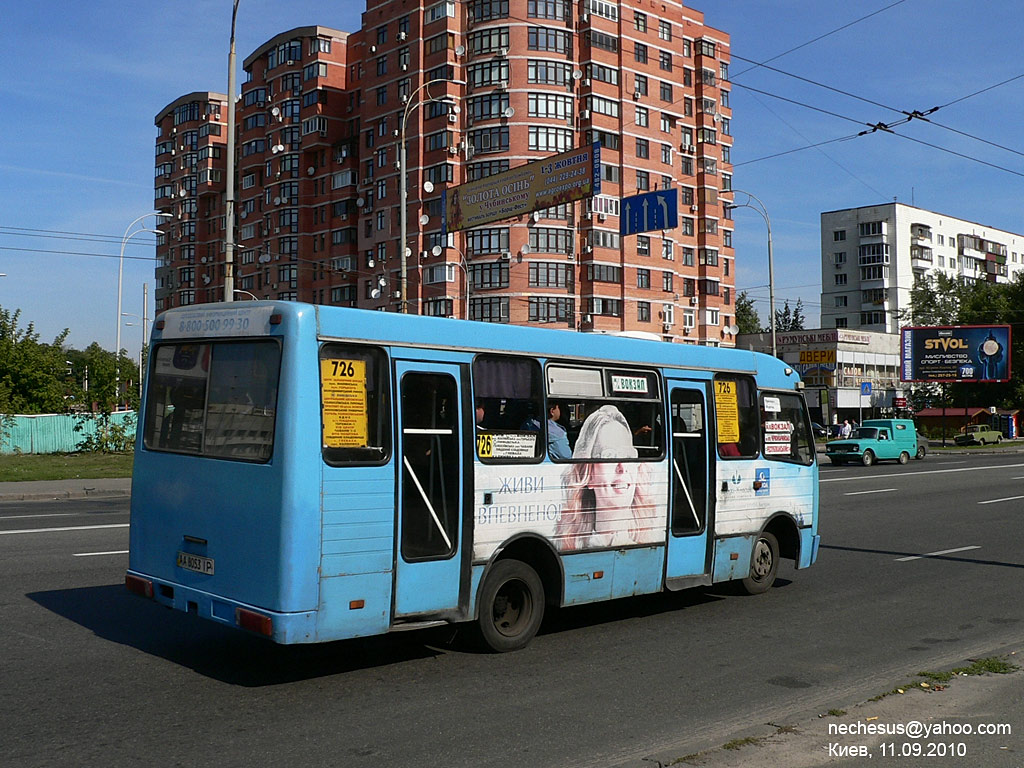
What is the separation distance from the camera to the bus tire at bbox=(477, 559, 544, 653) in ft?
24.9

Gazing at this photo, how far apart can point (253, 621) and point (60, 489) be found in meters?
17.8

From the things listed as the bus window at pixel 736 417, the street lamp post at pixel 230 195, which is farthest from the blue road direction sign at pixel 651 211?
the bus window at pixel 736 417

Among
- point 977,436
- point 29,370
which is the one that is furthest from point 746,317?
point 29,370

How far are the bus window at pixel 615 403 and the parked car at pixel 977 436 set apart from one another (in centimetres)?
6105

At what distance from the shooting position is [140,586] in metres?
7.46

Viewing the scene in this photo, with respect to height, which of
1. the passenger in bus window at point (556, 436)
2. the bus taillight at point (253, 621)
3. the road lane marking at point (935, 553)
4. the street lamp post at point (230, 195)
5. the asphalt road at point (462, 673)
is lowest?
the asphalt road at point (462, 673)

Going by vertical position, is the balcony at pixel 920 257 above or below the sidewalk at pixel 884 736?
above

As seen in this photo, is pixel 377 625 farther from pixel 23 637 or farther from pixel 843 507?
pixel 843 507

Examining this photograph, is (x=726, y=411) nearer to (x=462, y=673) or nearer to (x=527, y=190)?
(x=462, y=673)

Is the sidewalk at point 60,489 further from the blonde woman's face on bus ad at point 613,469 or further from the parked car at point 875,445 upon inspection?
the parked car at point 875,445

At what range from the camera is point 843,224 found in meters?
110

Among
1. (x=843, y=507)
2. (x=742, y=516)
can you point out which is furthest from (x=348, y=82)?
(x=742, y=516)

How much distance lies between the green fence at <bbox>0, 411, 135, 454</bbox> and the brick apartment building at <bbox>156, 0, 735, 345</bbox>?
25.4m

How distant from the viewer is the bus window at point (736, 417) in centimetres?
988
